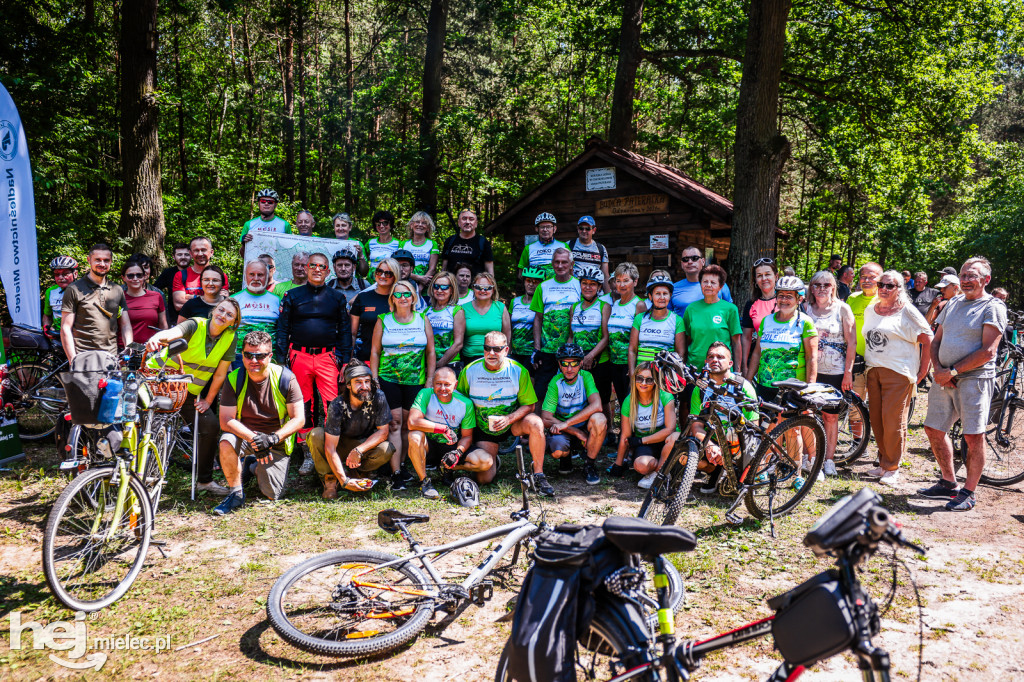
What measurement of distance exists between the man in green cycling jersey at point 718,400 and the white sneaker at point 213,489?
4.19m

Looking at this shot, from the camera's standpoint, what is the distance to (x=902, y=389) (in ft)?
19.3

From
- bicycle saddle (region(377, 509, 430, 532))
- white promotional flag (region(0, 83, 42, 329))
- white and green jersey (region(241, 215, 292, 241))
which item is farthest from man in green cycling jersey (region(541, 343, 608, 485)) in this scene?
white promotional flag (region(0, 83, 42, 329))

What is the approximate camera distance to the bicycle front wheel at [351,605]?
3.29m

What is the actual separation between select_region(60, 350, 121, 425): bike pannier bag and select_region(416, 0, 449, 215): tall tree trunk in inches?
473

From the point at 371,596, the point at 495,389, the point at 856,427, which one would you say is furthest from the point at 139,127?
the point at 856,427

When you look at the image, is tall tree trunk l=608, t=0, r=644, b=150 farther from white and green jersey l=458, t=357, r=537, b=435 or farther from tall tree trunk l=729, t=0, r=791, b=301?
white and green jersey l=458, t=357, r=537, b=435

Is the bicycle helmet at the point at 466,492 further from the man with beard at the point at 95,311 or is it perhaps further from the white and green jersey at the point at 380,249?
the man with beard at the point at 95,311

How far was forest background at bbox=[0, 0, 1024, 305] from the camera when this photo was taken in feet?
36.0

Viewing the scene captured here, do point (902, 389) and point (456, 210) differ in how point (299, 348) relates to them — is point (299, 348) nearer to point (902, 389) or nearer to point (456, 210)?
point (902, 389)

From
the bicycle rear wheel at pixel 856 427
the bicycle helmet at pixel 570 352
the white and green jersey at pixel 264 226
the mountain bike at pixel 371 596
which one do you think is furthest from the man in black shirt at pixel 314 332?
the bicycle rear wheel at pixel 856 427

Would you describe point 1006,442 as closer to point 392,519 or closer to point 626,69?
point 392,519

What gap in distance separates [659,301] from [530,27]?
17.7 m

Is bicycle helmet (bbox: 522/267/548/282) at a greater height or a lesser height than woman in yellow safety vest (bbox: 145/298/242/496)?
greater

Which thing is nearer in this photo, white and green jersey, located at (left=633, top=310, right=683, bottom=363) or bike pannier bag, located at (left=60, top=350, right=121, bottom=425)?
bike pannier bag, located at (left=60, top=350, right=121, bottom=425)
